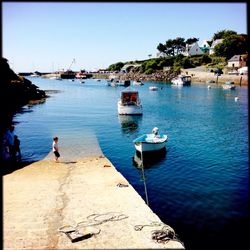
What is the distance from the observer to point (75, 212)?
48.1ft

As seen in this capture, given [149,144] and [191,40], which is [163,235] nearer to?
[149,144]

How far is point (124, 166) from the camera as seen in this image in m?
27.0

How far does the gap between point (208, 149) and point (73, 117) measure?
29.6 metres

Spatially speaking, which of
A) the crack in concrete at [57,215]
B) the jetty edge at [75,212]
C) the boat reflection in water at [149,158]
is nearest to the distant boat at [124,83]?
the boat reflection in water at [149,158]

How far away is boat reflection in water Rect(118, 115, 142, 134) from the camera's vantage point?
43438 mm

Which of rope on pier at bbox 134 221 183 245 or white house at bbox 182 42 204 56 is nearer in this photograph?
rope on pier at bbox 134 221 183 245

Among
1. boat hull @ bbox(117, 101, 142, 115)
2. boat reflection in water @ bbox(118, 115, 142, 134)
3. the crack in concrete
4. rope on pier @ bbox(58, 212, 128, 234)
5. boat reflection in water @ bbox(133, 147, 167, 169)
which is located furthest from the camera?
boat hull @ bbox(117, 101, 142, 115)

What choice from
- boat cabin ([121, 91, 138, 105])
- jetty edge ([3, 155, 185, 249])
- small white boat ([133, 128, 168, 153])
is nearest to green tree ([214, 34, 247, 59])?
boat cabin ([121, 91, 138, 105])

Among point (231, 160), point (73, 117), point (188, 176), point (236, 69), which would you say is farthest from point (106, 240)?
point (236, 69)

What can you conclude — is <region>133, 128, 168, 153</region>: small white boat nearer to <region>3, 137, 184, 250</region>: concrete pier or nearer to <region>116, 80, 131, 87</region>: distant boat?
<region>3, 137, 184, 250</region>: concrete pier

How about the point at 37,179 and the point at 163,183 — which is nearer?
the point at 37,179

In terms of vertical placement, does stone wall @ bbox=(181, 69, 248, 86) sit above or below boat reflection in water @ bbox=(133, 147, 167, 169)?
above

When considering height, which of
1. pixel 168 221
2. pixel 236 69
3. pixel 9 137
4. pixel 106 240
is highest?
pixel 236 69

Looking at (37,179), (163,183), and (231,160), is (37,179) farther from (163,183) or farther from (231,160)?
(231,160)
